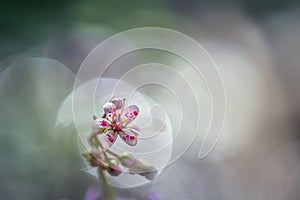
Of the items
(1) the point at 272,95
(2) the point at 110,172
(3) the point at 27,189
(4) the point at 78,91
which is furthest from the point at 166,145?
(1) the point at 272,95

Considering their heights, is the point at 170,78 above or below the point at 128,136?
above

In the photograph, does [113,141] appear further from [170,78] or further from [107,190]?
[170,78]

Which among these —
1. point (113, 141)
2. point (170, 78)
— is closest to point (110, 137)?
point (113, 141)

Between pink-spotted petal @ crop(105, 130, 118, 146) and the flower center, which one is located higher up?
the flower center

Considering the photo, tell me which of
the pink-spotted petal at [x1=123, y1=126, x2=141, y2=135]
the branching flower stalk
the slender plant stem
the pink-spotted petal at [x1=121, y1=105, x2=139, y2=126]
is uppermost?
the pink-spotted petal at [x1=121, y1=105, x2=139, y2=126]

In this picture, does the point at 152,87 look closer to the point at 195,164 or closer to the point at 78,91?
the point at 195,164

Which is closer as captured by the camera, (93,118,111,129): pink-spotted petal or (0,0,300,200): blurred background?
(93,118,111,129): pink-spotted petal
